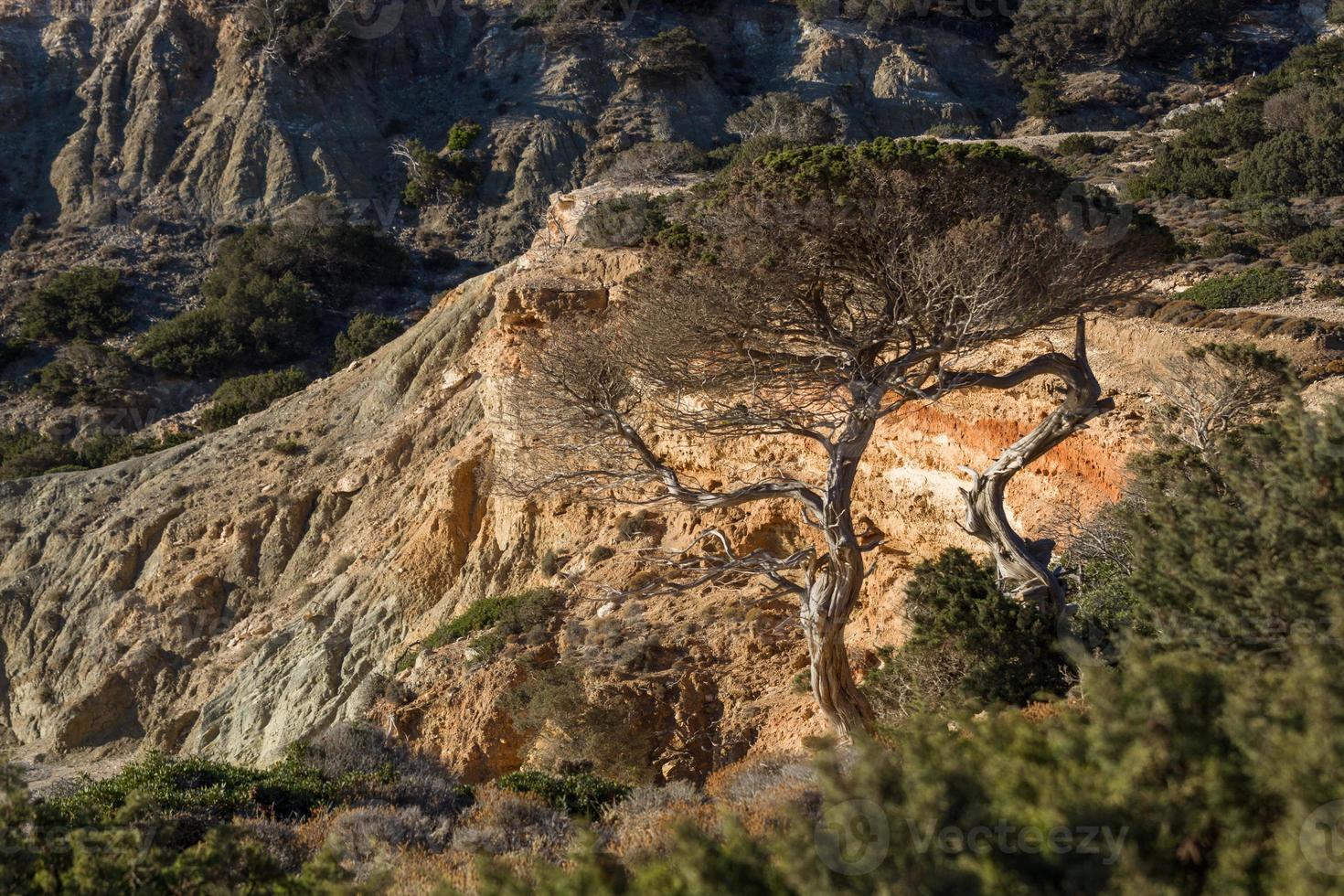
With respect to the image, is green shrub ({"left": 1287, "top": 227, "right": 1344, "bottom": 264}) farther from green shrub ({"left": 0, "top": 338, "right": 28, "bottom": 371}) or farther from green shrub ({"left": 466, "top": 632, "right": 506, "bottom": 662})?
green shrub ({"left": 0, "top": 338, "right": 28, "bottom": 371})

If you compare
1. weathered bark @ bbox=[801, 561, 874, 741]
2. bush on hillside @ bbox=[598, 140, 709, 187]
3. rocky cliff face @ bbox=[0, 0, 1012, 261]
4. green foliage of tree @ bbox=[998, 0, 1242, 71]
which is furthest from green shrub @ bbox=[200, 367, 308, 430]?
green foliage of tree @ bbox=[998, 0, 1242, 71]

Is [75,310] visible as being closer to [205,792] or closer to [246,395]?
[246,395]

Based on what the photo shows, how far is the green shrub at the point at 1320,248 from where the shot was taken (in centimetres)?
1914

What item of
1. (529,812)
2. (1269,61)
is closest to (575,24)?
(1269,61)

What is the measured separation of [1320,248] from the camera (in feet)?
63.3

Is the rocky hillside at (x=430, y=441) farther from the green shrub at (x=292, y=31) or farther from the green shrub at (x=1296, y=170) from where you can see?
the green shrub at (x=1296, y=170)

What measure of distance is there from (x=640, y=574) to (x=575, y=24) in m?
40.1

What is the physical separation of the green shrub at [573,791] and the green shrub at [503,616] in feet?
14.3

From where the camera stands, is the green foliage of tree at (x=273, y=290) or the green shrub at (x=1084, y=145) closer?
the green shrub at (x=1084, y=145)

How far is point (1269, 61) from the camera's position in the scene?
→ 4019 centimetres

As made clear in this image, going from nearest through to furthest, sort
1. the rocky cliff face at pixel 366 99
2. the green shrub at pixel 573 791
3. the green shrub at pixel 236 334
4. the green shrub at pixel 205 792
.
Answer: the green shrub at pixel 205 792
the green shrub at pixel 573 791
the green shrub at pixel 236 334
the rocky cliff face at pixel 366 99

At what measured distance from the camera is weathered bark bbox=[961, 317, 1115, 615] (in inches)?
419

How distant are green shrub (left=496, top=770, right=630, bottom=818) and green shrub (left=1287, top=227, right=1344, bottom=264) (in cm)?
1675

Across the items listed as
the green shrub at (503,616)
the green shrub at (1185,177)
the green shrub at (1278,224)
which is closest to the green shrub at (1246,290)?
the green shrub at (1278,224)
